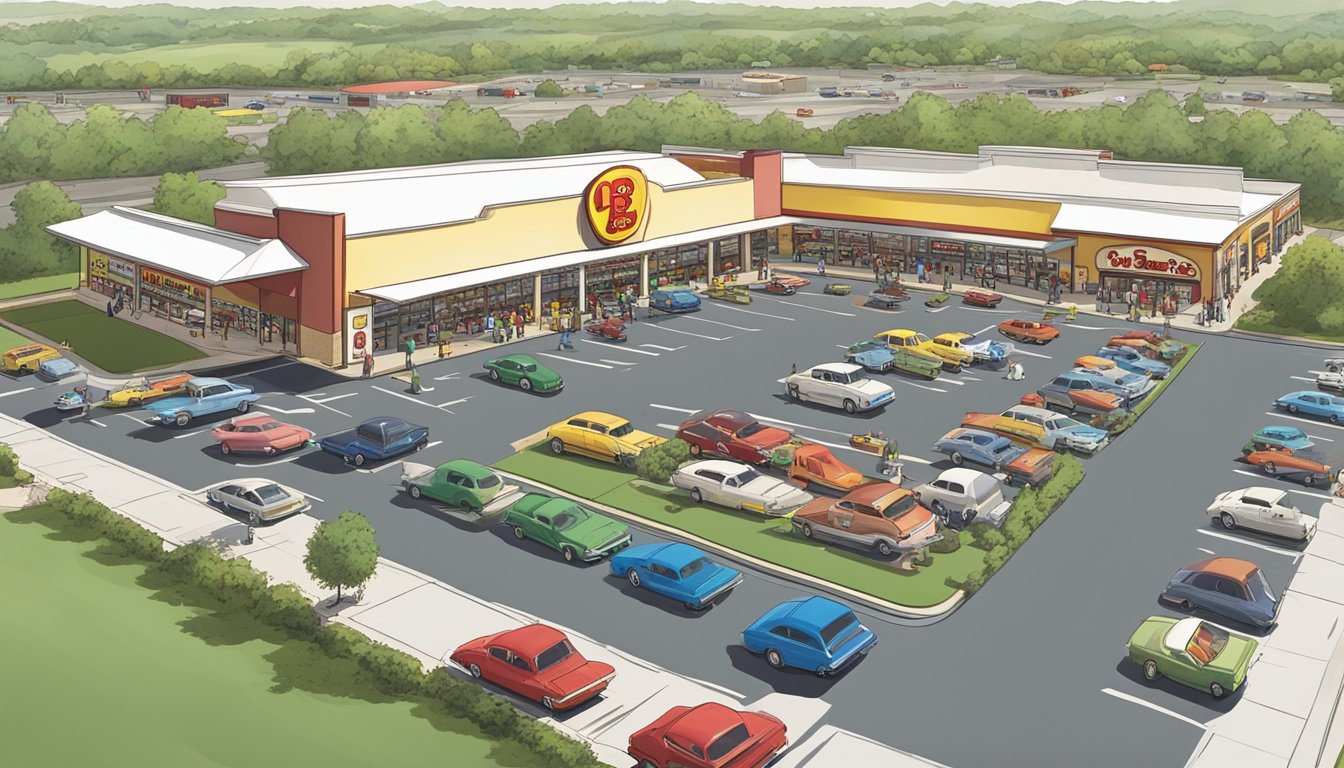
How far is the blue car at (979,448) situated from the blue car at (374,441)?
22292 mm

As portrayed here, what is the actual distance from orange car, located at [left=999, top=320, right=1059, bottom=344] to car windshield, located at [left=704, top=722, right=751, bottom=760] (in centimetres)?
4490

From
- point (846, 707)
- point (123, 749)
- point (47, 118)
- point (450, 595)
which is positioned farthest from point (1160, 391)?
point (47, 118)

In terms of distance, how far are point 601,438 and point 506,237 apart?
84.8 ft

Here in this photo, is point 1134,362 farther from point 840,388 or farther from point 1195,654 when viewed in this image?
point 1195,654

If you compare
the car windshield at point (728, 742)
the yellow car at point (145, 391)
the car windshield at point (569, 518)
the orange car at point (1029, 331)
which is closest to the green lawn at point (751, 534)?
the car windshield at point (569, 518)

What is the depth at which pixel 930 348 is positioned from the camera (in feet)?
201

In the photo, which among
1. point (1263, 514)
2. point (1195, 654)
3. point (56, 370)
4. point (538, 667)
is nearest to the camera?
point (538, 667)

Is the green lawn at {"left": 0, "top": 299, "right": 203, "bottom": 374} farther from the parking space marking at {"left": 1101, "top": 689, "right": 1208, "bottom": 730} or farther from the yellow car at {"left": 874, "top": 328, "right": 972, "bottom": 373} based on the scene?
the parking space marking at {"left": 1101, "top": 689, "right": 1208, "bottom": 730}

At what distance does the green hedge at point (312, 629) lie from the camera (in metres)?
28.2

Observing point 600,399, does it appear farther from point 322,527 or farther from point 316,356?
point 322,527

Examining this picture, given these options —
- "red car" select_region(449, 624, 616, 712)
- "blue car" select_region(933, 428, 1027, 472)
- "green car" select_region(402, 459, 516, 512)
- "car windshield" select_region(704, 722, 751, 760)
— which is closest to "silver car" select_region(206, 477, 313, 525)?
"green car" select_region(402, 459, 516, 512)

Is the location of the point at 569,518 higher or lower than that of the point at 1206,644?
higher

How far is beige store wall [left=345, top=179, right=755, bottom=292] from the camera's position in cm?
6259

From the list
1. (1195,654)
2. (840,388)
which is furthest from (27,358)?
(1195,654)
